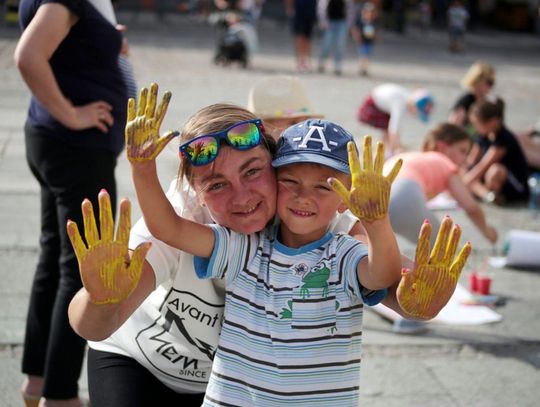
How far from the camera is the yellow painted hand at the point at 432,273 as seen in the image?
6.56ft

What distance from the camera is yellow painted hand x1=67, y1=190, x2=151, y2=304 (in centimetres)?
200

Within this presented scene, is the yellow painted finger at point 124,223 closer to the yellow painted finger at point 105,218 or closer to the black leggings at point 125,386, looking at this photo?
the yellow painted finger at point 105,218

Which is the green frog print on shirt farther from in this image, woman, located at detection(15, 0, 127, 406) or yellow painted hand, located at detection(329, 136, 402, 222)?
woman, located at detection(15, 0, 127, 406)

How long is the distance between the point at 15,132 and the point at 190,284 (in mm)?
6867

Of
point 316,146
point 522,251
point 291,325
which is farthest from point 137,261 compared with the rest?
point 522,251

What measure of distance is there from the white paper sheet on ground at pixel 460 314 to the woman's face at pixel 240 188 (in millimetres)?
2766

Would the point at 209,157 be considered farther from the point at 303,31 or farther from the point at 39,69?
the point at 303,31

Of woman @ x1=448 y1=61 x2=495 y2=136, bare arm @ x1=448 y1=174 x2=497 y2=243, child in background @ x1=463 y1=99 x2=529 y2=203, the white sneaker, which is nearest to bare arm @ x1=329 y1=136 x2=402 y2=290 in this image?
the white sneaker

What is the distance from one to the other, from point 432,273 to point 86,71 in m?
1.87

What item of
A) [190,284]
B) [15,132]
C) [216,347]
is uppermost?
[190,284]

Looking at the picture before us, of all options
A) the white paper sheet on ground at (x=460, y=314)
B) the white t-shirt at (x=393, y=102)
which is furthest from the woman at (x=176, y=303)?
the white t-shirt at (x=393, y=102)

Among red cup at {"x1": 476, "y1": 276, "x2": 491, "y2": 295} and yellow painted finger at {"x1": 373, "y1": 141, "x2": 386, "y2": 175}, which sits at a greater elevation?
yellow painted finger at {"x1": 373, "y1": 141, "x2": 386, "y2": 175}

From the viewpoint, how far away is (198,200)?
2.47 metres

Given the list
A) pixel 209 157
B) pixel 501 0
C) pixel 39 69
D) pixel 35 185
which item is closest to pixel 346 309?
pixel 209 157
